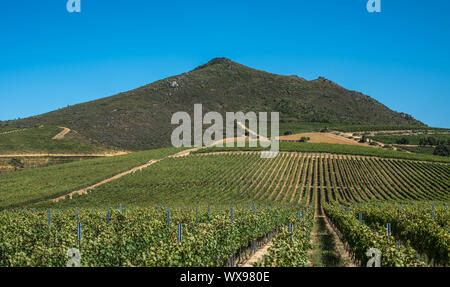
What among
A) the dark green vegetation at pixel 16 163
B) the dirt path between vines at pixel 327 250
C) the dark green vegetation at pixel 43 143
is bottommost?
the dirt path between vines at pixel 327 250

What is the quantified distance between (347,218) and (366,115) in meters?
165

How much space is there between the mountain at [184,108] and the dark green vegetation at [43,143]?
22.9 ft

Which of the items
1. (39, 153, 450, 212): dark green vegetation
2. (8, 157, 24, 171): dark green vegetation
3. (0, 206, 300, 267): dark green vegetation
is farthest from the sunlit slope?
(8, 157, 24, 171): dark green vegetation

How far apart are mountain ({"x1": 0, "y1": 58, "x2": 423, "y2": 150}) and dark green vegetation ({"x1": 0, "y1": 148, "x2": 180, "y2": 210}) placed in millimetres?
38843

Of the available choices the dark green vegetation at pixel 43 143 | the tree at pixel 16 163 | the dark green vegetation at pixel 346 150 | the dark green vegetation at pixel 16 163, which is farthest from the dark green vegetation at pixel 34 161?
the dark green vegetation at pixel 346 150

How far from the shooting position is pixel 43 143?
337ft

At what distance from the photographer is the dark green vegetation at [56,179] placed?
51.5 metres

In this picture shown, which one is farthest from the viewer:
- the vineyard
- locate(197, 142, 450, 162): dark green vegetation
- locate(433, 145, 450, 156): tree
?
locate(433, 145, 450, 156): tree

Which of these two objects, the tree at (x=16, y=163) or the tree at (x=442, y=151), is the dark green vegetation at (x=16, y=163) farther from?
the tree at (x=442, y=151)

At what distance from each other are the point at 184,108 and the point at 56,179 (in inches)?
3841

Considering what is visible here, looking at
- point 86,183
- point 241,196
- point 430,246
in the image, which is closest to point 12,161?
point 86,183

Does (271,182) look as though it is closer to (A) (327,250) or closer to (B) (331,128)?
(A) (327,250)

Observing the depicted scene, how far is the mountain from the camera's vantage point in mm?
126875

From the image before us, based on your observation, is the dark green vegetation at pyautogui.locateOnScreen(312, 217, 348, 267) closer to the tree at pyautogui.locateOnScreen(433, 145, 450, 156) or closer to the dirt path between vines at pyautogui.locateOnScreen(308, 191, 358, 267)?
the dirt path between vines at pyautogui.locateOnScreen(308, 191, 358, 267)
